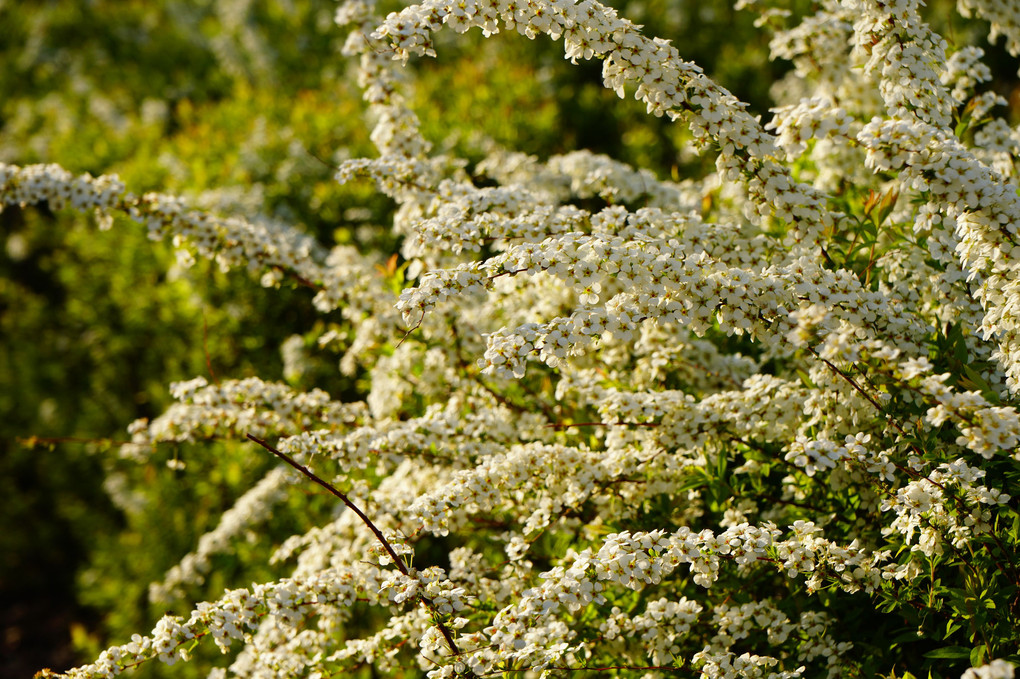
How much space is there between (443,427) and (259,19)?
8976mm

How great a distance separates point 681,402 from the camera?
2973mm

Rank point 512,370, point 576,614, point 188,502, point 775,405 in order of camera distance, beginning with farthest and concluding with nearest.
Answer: point 188,502, point 576,614, point 775,405, point 512,370

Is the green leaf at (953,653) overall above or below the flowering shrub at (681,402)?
below

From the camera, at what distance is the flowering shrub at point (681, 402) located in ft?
7.95

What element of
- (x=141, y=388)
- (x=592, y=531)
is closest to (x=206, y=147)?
(x=141, y=388)

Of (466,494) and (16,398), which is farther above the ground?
(16,398)

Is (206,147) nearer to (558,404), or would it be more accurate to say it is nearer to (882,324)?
(558,404)

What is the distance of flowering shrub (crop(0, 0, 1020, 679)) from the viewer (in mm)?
2424

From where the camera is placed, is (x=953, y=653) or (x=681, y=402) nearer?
(x=953, y=653)

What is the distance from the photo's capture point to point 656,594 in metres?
3.23

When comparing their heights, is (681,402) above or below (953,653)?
above

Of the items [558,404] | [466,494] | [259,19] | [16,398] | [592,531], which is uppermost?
[259,19]

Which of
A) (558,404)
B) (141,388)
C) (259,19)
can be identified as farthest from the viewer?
(259,19)

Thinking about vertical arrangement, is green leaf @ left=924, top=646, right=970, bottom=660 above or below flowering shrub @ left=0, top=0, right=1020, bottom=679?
below
